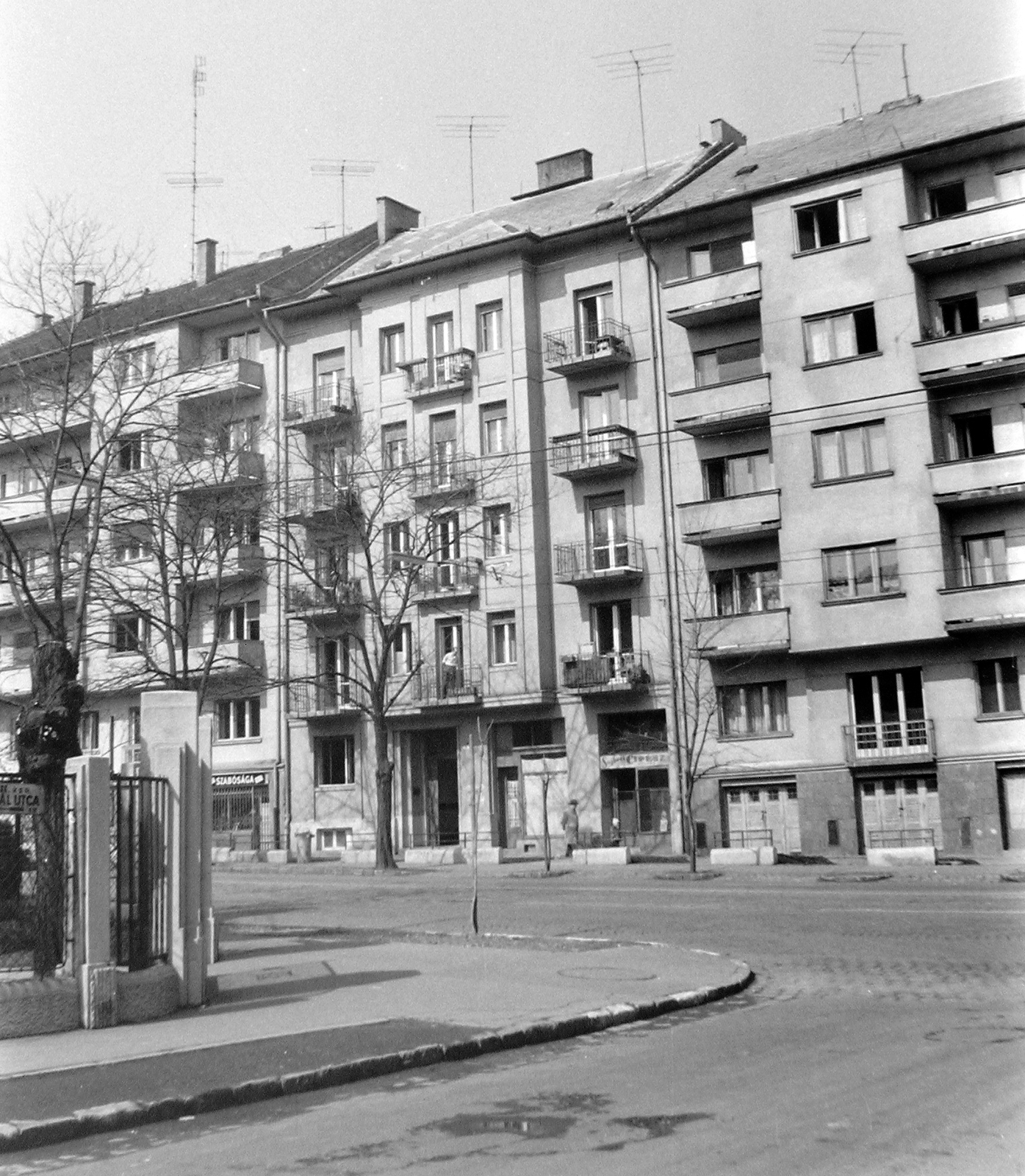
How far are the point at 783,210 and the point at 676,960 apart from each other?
27.1 metres

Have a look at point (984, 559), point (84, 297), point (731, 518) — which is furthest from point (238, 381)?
point (984, 559)

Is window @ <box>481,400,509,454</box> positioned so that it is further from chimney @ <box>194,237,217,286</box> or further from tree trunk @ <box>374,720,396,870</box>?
chimney @ <box>194,237,217,286</box>

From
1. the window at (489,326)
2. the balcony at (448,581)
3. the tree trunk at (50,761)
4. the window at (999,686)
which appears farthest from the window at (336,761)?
the tree trunk at (50,761)

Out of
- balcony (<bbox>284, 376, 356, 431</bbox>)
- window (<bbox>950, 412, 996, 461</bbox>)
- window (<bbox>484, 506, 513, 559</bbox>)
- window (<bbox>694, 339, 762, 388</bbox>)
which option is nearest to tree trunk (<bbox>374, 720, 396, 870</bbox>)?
window (<bbox>484, 506, 513, 559</bbox>)

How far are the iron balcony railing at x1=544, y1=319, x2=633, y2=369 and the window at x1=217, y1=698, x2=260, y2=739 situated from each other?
1575cm

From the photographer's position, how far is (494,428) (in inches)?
1654

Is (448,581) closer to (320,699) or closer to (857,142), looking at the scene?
(320,699)

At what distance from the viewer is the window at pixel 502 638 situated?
1601 inches

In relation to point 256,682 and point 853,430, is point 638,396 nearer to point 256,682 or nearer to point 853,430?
point 853,430

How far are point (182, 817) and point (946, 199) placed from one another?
30.4 m

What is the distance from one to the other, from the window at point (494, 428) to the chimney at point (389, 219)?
1300 cm

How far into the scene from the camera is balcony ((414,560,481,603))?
41.0m

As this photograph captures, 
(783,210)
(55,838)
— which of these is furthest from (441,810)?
(55,838)

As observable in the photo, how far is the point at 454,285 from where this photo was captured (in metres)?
43.1
